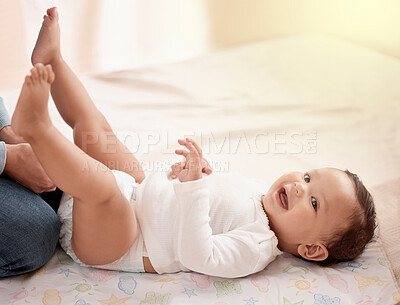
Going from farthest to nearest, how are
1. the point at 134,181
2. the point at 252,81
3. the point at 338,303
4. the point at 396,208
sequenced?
the point at 252,81 < the point at 396,208 < the point at 134,181 < the point at 338,303

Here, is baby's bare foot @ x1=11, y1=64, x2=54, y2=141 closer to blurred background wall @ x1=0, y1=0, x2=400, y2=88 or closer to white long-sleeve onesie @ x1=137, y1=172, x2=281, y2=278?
white long-sleeve onesie @ x1=137, y1=172, x2=281, y2=278

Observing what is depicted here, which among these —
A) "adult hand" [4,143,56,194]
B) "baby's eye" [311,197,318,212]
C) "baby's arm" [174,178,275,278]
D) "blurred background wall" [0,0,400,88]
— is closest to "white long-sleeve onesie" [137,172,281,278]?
"baby's arm" [174,178,275,278]

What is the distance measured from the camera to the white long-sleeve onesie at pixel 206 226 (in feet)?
3.64

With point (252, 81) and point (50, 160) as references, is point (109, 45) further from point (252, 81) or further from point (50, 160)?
point (50, 160)

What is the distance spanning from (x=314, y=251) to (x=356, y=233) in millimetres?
110

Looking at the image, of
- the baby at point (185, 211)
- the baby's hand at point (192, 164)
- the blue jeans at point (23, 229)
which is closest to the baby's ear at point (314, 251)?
the baby at point (185, 211)

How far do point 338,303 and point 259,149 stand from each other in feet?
2.22

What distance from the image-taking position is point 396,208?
1.43m

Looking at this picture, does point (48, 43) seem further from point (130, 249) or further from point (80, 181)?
point (130, 249)

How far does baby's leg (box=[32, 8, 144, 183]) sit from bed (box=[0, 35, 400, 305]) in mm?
146

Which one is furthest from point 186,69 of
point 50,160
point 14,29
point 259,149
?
point 50,160

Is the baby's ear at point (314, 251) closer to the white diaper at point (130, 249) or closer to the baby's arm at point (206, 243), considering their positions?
the baby's arm at point (206, 243)

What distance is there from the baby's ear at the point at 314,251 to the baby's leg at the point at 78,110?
0.47 m

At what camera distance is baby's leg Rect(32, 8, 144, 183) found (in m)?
1.25
